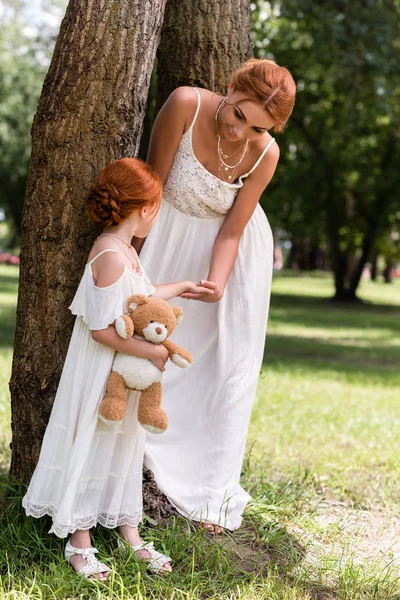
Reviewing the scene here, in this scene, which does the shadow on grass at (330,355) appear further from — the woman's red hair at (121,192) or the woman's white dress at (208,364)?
the woman's red hair at (121,192)

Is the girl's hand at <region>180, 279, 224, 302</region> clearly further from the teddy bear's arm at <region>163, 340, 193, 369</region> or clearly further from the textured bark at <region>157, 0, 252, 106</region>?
the textured bark at <region>157, 0, 252, 106</region>

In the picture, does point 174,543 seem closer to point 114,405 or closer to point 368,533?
point 114,405

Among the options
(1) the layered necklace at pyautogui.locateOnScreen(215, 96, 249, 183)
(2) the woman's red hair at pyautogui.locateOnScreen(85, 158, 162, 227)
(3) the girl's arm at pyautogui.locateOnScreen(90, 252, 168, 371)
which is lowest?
(3) the girl's arm at pyautogui.locateOnScreen(90, 252, 168, 371)

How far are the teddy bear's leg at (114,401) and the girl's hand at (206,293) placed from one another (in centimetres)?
52

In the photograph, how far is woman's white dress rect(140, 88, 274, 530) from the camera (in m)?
3.80

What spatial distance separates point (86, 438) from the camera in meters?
3.11

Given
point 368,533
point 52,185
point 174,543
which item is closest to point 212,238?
point 52,185

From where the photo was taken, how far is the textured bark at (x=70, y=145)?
3.46 metres

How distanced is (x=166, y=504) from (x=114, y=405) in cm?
94

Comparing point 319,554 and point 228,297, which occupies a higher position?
point 228,297

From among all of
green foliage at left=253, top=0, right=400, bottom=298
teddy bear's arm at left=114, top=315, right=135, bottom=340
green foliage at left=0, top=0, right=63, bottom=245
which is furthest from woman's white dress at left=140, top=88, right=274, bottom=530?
green foliage at left=0, top=0, right=63, bottom=245

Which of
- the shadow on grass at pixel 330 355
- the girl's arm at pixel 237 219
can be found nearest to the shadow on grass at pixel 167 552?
the girl's arm at pixel 237 219

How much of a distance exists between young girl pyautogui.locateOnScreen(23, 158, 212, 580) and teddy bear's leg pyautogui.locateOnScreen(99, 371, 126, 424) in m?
0.05

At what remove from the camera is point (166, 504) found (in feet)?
12.4
